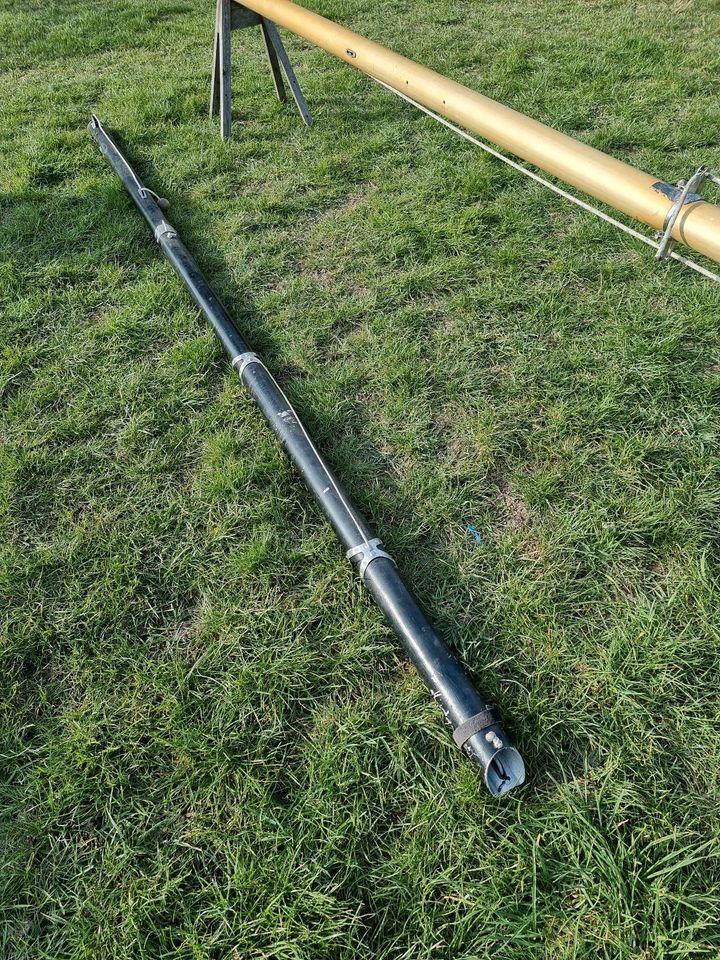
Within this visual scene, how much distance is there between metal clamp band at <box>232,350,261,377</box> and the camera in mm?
3156

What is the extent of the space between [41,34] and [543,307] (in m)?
7.55

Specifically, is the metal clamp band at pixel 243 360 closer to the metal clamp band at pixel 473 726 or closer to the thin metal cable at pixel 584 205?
the thin metal cable at pixel 584 205

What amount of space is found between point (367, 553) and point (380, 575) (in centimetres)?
11

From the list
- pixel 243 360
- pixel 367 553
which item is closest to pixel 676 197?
pixel 367 553

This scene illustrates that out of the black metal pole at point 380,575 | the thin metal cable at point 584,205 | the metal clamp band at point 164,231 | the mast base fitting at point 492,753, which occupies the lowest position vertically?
the mast base fitting at point 492,753

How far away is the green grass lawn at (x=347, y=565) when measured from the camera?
180 centimetres

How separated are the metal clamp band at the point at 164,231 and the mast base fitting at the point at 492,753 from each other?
3449 mm

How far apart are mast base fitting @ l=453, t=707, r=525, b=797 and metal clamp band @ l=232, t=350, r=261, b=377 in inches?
79.3

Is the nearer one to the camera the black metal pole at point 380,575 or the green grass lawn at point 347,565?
the green grass lawn at point 347,565

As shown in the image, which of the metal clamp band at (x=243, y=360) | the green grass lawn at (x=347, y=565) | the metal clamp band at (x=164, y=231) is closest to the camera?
the green grass lawn at (x=347, y=565)

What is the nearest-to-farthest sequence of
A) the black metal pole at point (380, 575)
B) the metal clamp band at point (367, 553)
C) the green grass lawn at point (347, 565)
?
the green grass lawn at point (347, 565) < the black metal pole at point (380, 575) < the metal clamp band at point (367, 553)

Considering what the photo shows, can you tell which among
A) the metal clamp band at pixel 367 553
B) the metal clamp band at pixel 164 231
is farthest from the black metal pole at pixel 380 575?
the metal clamp band at pixel 164 231

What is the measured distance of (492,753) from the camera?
187 cm

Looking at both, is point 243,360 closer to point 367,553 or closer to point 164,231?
point 367,553
